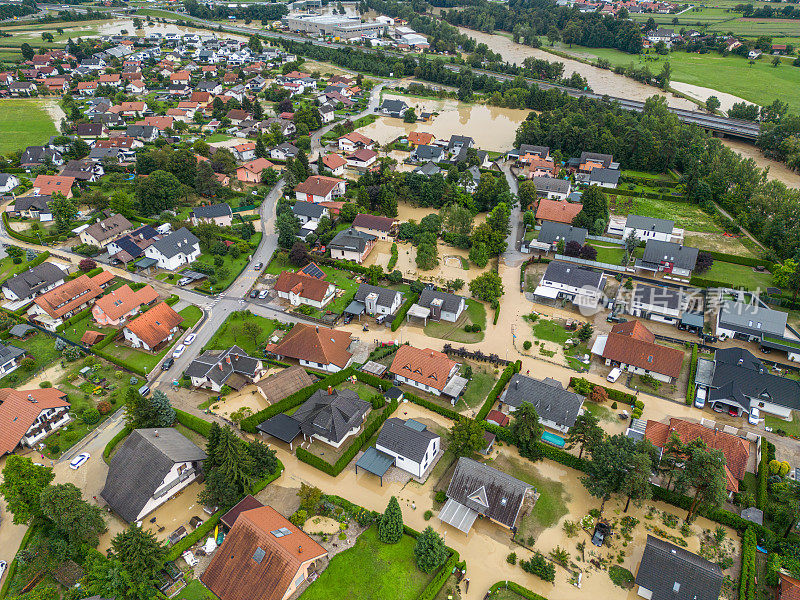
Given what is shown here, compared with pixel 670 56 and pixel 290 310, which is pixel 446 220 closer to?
pixel 290 310

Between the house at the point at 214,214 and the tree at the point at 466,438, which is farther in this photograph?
the house at the point at 214,214

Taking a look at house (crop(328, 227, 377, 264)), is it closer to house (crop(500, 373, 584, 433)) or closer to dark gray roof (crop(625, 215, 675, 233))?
house (crop(500, 373, 584, 433))

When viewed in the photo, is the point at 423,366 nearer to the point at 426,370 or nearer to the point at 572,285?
the point at 426,370

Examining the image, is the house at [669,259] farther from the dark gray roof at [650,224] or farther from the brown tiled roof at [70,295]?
the brown tiled roof at [70,295]

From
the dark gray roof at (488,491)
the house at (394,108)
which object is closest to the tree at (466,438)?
the dark gray roof at (488,491)

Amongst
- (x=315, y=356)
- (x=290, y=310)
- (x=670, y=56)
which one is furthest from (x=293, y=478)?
(x=670, y=56)

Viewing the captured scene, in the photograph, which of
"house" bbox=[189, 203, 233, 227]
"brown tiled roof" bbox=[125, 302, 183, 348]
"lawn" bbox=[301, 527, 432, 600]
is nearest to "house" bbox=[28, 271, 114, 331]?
"brown tiled roof" bbox=[125, 302, 183, 348]
